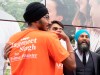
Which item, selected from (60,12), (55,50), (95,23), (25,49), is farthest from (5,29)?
(55,50)

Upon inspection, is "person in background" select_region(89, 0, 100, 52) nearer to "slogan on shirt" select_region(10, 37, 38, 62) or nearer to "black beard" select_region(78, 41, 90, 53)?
"black beard" select_region(78, 41, 90, 53)

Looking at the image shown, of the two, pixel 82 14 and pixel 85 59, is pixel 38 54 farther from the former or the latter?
pixel 82 14

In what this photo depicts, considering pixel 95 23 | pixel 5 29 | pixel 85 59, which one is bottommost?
pixel 85 59

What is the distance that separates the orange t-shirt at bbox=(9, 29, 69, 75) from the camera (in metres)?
2.21

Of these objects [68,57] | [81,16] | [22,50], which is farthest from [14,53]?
[81,16]

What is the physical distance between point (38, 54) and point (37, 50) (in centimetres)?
3

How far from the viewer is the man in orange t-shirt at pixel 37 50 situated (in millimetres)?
2213

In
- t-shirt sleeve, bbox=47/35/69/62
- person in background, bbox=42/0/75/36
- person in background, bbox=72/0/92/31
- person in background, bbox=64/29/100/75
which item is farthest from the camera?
person in background, bbox=72/0/92/31

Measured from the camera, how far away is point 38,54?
2242mm

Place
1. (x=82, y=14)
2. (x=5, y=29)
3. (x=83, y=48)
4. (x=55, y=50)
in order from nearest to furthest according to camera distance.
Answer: (x=55, y=50), (x=83, y=48), (x=5, y=29), (x=82, y=14)

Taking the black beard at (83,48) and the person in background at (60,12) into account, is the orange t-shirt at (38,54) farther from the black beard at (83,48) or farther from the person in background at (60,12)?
the person in background at (60,12)

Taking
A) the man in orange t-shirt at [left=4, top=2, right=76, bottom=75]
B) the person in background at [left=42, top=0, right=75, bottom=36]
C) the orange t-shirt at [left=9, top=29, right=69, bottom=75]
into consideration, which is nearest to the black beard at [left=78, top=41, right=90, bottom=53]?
the person in background at [left=42, top=0, right=75, bottom=36]

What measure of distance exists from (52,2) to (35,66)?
8.69 feet

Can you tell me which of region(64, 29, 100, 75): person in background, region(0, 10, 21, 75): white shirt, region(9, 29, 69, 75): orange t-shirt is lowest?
region(64, 29, 100, 75): person in background
